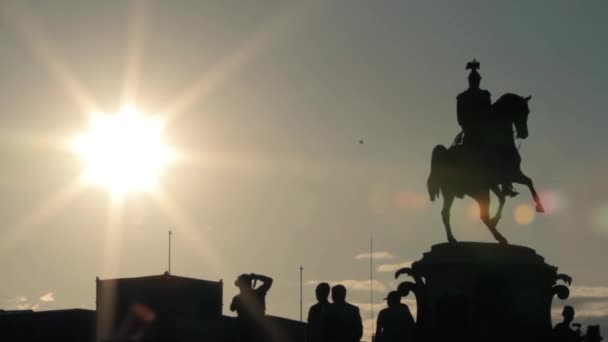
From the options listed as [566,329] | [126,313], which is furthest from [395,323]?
[126,313]

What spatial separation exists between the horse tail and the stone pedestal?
151 cm

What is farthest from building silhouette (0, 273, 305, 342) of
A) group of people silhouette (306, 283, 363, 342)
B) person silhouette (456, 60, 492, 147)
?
group of people silhouette (306, 283, 363, 342)

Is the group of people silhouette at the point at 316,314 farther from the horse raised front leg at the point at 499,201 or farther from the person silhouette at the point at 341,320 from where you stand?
the horse raised front leg at the point at 499,201

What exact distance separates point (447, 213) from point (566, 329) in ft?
11.3

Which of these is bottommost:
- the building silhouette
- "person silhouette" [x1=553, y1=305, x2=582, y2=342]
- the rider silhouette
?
"person silhouette" [x1=553, y1=305, x2=582, y2=342]

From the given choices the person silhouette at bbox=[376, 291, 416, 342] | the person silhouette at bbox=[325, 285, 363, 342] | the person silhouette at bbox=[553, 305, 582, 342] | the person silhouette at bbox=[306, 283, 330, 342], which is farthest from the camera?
the person silhouette at bbox=[553, 305, 582, 342]

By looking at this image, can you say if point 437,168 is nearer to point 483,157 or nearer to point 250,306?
point 483,157

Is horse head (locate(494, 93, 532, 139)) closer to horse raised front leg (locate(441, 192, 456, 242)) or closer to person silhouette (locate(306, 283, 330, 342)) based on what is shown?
horse raised front leg (locate(441, 192, 456, 242))

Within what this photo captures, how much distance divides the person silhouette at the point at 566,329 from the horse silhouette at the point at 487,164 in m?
2.25

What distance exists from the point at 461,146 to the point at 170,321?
36.0 meters

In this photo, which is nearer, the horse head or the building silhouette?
the horse head

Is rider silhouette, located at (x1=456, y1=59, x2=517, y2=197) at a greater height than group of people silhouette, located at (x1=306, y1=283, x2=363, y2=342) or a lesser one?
greater

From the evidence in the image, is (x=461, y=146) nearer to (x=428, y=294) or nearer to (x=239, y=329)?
(x=428, y=294)

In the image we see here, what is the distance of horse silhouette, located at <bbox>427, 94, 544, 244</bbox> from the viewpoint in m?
22.3
